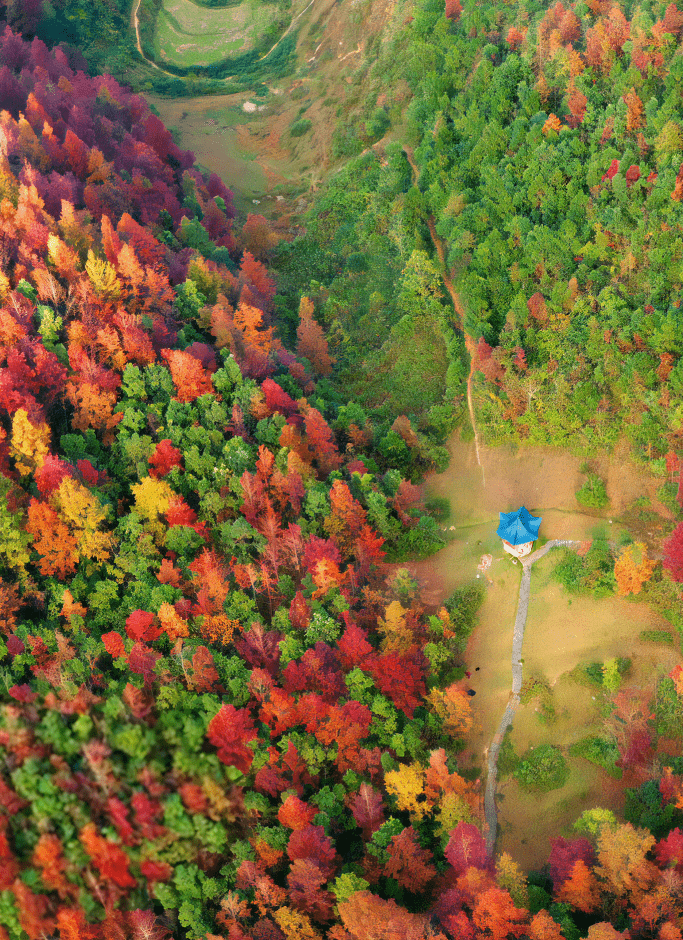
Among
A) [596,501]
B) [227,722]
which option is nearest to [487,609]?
[596,501]

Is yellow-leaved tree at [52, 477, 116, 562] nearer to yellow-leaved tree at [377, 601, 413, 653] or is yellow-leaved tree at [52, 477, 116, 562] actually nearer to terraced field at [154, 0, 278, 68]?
yellow-leaved tree at [377, 601, 413, 653]

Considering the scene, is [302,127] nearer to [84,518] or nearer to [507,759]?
[84,518]

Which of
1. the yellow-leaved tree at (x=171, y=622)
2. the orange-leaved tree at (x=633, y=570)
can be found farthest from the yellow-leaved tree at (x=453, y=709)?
the yellow-leaved tree at (x=171, y=622)

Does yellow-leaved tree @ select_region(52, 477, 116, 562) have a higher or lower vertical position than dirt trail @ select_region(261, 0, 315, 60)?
lower

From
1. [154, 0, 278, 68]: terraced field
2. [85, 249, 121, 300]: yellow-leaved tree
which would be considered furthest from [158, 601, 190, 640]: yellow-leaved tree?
[154, 0, 278, 68]: terraced field

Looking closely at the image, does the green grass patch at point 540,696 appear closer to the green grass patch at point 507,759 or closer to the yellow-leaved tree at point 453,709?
the green grass patch at point 507,759

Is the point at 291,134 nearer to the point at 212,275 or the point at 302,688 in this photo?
the point at 212,275
